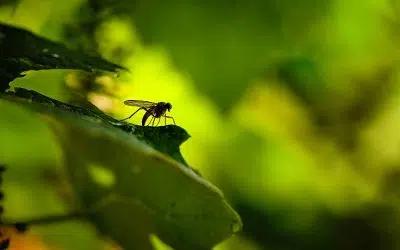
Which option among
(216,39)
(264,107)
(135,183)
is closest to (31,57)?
(135,183)

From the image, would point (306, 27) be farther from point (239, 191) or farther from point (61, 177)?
point (61, 177)

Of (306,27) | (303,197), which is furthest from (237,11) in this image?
(303,197)

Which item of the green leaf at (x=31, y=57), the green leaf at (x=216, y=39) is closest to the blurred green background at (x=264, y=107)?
the green leaf at (x=216, y=39)

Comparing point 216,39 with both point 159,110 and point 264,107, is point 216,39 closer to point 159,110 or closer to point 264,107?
point 264,107

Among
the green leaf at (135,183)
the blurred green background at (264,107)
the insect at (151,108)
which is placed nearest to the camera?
the green leaf at (135,183)

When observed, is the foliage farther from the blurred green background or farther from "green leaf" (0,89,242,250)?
the blurred green background

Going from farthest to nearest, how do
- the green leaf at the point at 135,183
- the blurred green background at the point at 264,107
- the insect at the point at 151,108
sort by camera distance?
the blurred green background at the point at 264,107 < the insect at the point at 151,108 < the green leaf at the point at 135,183

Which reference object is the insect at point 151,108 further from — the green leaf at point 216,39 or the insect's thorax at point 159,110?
the green leaf at point 216,39
